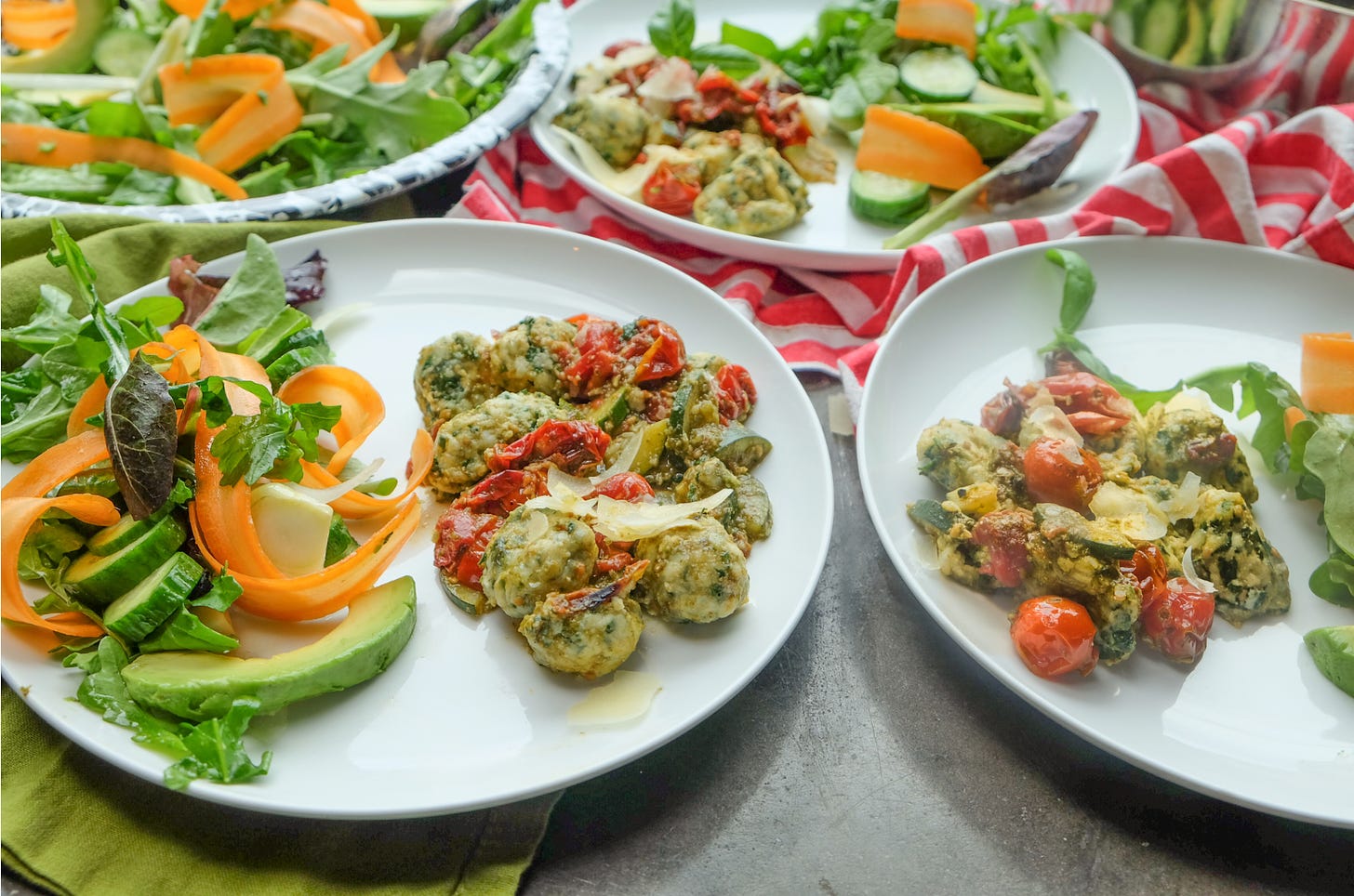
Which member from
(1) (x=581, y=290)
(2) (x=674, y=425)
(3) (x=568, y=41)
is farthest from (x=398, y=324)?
(3) (x=568, y=41)

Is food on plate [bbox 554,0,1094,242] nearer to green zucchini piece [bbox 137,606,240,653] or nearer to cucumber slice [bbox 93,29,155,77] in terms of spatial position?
cucumber slice [bbox 93,29,155,77]

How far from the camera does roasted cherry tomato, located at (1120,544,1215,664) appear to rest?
230 cm

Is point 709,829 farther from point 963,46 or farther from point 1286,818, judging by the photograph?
point 963,46

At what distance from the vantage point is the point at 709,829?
7.21 ft

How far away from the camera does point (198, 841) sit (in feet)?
6.93

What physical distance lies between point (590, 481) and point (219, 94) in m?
2.57

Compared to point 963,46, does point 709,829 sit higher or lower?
lower

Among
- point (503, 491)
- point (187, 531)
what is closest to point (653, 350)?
point (503, 491)

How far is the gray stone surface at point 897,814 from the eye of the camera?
83.7 inches

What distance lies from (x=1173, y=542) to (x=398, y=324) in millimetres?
2315

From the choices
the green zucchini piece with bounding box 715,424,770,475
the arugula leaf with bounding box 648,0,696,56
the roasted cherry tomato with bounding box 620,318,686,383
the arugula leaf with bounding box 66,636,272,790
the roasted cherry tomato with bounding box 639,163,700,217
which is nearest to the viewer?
the arugula leaf with bounding box 66,636,272,790

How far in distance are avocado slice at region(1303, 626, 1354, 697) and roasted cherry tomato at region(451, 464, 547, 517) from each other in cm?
189

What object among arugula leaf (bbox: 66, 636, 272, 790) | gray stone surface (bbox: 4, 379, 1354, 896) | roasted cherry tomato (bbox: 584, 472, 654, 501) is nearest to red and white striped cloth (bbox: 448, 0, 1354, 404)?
roasted cherry tomato (bbox: 584, 472, 654, 501)

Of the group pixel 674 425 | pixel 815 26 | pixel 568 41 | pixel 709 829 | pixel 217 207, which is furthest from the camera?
pixel 815 26
